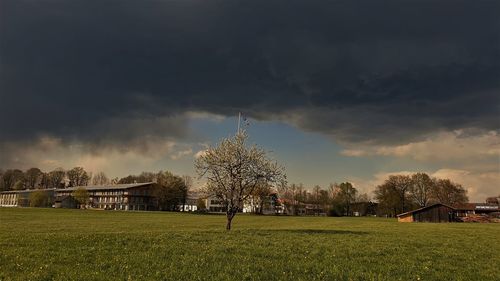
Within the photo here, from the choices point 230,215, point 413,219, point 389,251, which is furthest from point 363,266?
point 413,219

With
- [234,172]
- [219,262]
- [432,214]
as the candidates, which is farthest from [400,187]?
[219,262]

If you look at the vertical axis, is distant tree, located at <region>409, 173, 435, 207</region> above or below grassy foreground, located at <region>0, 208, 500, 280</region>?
above

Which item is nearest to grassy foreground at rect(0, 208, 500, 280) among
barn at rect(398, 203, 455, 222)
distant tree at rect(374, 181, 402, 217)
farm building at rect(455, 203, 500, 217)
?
barn at rect(398, 203, 455, 222)

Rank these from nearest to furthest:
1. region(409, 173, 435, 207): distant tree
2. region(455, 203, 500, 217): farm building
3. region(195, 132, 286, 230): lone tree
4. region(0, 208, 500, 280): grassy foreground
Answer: region(0, 208, 500, 280): grassy foreground < region(195, 132, 286, 230): lone tree < region(409, 173, 435, 207): distant tree < region(455, 203, 500, 217): farm building

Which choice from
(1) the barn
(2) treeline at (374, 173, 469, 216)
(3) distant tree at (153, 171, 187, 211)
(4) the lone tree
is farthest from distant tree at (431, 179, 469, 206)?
(4) the lone tree

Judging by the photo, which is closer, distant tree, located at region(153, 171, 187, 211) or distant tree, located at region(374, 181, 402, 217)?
distant tree, located at region(374, 181, 402, 217)

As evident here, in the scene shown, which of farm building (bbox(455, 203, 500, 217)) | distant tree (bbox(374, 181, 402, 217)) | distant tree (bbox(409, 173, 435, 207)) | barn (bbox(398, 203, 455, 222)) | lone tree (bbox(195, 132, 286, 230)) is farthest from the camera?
farm building (bbox(455, 203, 500, 217))

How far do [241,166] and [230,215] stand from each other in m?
5.63

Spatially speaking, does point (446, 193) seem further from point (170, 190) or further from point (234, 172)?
point (234, 172)

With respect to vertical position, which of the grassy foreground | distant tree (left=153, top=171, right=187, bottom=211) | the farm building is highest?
distant tree (left=153, top=171, right=187, bottom=211)

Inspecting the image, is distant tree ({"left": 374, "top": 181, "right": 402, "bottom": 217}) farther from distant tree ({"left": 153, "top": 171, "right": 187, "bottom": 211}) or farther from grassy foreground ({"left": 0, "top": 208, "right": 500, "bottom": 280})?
grassy foreground ({"left": 0, "top": 208, "right": 500, "bottom": 280})

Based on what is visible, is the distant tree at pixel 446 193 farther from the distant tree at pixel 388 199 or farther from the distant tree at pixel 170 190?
the distant tree at pixel 170 190

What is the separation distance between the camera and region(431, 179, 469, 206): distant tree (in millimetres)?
181625

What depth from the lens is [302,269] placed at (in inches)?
733
